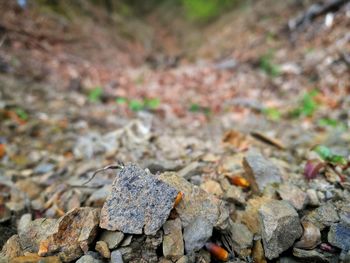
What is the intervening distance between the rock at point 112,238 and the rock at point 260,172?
1.05 meters

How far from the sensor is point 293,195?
5.87 feet

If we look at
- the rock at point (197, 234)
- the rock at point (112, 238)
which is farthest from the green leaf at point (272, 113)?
the rock at point (112, 238)

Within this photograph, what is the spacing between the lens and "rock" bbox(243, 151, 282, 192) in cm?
195

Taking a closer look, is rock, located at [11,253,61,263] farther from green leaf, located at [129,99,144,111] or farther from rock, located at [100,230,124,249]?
green leaf, located at [129,99,144,111]

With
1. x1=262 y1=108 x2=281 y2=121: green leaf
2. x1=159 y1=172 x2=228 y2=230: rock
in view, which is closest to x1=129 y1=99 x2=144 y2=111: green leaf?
x1=262 y1=108 x2=281 y2=121: green leaf

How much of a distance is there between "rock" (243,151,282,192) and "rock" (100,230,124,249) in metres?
1.05

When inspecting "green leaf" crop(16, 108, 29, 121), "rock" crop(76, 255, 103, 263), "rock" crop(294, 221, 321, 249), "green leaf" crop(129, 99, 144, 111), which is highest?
"green leaf" crop(129, 99, 144, 111)

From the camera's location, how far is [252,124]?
412cm

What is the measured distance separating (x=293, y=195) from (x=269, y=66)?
4.57 metres

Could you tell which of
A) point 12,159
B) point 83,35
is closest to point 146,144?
point 12,159

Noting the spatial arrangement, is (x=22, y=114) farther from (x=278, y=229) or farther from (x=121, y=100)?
(x=278, y=229)

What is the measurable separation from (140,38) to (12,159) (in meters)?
8.63

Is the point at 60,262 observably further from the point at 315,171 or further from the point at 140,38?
the point at 140,38

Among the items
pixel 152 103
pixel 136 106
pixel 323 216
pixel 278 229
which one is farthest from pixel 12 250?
pixel 152 103
